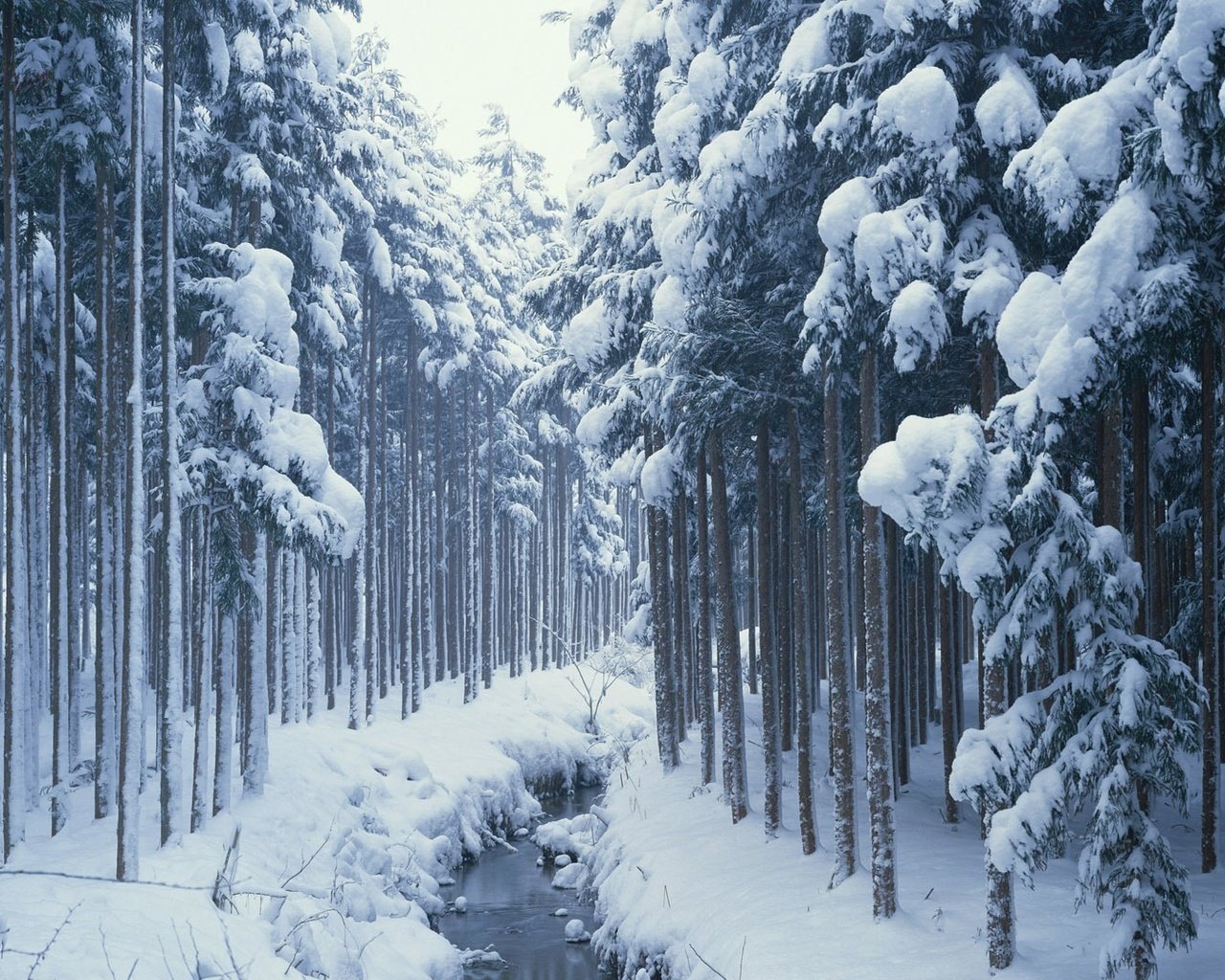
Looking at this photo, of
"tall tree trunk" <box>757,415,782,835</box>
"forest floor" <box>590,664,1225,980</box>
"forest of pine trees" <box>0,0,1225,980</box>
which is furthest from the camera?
"tall tree trunk" <box>757,415,782,835</box>

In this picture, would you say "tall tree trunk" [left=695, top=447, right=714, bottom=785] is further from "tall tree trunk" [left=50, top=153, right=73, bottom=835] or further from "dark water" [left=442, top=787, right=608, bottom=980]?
Answer: "tall tree trunk" [left=50, top=153, right=73, bottom=835]

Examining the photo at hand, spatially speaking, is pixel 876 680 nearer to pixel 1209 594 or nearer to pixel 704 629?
pixel 1209 594

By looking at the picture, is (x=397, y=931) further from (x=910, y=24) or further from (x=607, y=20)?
(x=607, y=20)

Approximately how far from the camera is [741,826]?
15.4 m

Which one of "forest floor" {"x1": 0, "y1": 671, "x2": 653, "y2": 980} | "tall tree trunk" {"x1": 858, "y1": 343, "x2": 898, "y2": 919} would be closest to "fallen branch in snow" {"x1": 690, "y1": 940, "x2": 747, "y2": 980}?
"tall tree trunk" {"x1": 858, "y1": 343, "x2": 898, "y2": 919}

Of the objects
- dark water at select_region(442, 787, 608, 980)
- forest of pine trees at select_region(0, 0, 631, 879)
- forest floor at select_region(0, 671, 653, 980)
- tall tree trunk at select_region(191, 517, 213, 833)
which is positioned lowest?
dark water at select_region(442, 787, 608, 980)

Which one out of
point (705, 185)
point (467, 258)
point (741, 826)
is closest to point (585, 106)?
point (705, 185)

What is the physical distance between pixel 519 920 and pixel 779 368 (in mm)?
9904

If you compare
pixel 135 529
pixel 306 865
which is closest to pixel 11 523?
pixel 135 529

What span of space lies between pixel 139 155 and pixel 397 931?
406 inches

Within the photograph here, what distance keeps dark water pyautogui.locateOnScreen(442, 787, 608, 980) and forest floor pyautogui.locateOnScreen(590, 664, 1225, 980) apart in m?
0.67

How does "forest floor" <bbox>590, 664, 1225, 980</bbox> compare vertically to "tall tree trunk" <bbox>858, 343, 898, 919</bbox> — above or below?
below

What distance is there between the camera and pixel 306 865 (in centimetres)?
→ 1400

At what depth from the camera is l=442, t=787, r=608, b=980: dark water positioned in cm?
1446
